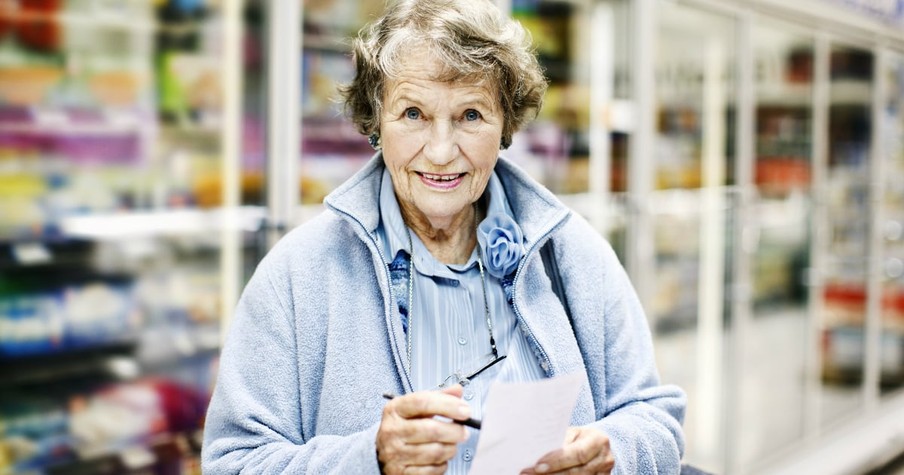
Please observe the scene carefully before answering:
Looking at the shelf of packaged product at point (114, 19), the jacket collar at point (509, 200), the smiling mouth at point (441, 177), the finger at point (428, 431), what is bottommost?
the finger at point (428, 431)

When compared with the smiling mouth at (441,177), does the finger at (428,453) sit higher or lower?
lower

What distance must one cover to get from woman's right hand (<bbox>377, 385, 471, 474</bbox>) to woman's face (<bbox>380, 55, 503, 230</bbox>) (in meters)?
0.41

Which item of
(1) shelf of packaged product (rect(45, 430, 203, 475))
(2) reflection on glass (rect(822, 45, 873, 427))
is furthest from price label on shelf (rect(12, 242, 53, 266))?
(2) reflection on glass (rect(822, 45, 873, 427))

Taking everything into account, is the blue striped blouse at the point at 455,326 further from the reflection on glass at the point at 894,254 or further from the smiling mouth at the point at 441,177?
the reflection on glass at the point at 894,254

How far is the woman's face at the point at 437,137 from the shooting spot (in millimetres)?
1558

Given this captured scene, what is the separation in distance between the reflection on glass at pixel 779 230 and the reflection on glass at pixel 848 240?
364 mm

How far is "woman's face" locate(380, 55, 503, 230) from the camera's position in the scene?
156cm

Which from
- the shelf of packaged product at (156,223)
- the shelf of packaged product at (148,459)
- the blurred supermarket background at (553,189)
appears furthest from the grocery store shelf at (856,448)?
the shelf of packaged product at (156,223)

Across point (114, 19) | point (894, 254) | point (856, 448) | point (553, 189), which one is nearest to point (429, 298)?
point (114, 19)

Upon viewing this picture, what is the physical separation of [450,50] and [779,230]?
14.7ft

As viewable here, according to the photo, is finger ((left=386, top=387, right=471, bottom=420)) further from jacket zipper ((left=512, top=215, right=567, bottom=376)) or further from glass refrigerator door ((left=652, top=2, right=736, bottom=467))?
glass refrigerator door ((left=652, top=2, right=736, bottom=467))

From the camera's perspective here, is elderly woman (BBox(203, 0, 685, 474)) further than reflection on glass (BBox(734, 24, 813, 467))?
No

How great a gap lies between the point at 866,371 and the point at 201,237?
454 cm

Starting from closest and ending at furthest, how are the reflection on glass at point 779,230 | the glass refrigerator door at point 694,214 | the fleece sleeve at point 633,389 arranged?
the fleece sleeve at point 633,389
the glass refrigerator door at point 694,214
the reflection on glass at point 779,230
